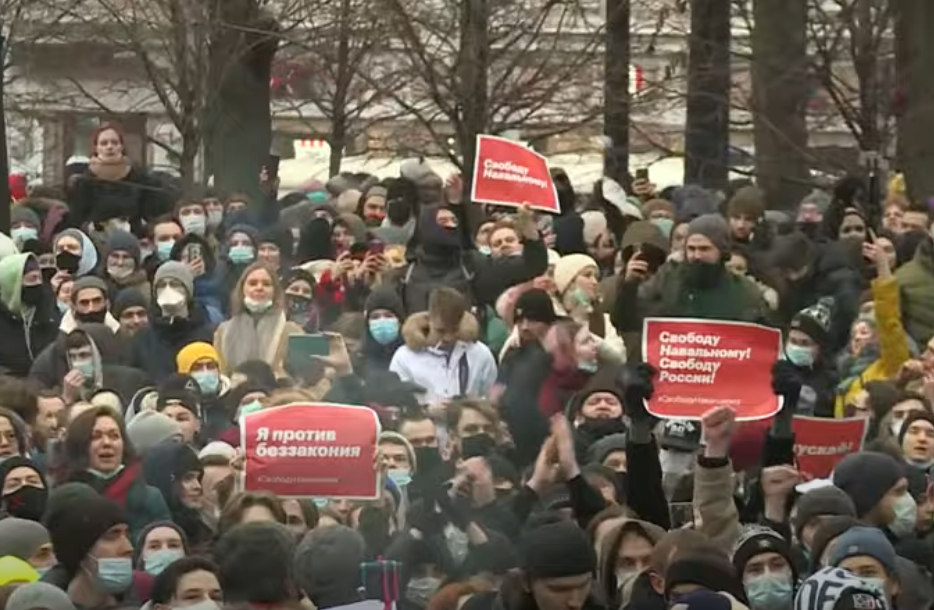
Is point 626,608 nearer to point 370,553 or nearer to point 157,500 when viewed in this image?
point 370,553

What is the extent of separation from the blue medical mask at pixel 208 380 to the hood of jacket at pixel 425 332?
98 centimetres

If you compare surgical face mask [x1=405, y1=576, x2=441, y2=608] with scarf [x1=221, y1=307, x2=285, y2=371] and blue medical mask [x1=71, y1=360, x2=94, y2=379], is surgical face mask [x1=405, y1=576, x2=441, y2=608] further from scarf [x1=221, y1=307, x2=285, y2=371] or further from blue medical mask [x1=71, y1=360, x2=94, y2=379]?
scarf [x1=221, y1=307, x2=285, y2=371]

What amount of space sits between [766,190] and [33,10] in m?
11.7

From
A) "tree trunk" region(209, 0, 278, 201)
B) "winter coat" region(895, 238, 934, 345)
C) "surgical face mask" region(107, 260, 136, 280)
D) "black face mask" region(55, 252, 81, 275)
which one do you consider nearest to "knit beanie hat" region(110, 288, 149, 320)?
"surgical face mask" region(107, 260, 136, 280)

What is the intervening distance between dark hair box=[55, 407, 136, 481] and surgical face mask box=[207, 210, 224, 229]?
6.44m

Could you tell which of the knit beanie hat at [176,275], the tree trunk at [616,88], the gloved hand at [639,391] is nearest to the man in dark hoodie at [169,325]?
the knit beanie hat at [176,275]

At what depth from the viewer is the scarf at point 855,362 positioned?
12.3 m

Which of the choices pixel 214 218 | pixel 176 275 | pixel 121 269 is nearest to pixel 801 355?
pixel 176 275

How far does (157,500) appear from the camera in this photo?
988cm

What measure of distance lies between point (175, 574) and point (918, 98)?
964 cm

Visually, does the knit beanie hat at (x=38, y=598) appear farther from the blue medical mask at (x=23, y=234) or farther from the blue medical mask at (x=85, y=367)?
the blue medical mask at (x=23, y=234)

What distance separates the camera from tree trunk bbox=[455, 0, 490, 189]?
18.2 metres

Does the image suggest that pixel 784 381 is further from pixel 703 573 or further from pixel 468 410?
pixel 703 573

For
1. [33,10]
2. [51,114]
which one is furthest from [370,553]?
[51,114]
